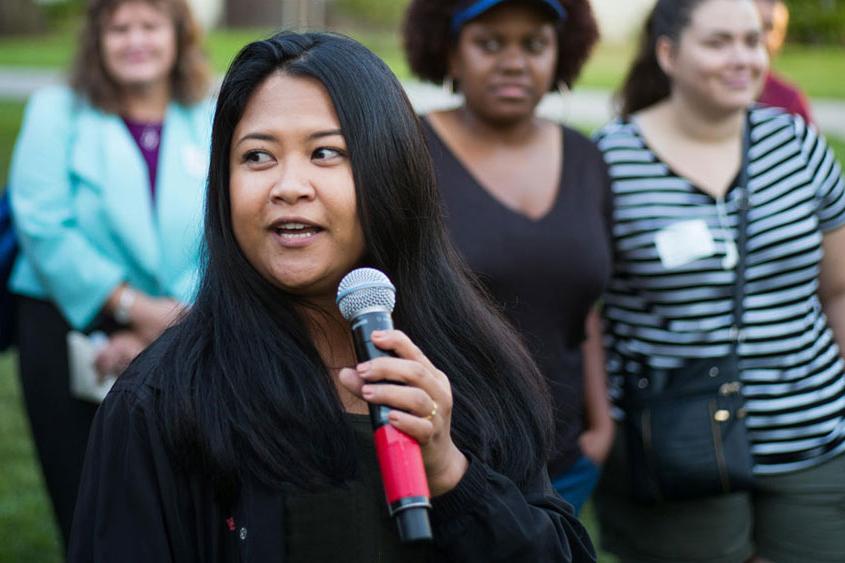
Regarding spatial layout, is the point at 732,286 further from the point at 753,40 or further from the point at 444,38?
the point at 444,38

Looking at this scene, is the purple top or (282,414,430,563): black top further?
the purple top

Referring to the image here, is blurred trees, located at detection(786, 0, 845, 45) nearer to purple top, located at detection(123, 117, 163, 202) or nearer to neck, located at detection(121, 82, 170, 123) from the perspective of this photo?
neck, located at detection(121, 82, 170, 123)

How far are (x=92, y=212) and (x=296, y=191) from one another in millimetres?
2366

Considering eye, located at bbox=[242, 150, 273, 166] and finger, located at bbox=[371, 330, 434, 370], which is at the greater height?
eye, located at bbox=[242, 150, 273, 166]

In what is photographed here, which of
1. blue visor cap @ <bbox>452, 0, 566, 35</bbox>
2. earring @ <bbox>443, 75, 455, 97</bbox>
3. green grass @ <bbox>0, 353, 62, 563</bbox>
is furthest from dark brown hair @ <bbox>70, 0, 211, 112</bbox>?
green grass @ <bbox>0, 353, 62, 563</bbox>

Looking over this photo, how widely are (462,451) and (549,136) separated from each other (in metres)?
1.84

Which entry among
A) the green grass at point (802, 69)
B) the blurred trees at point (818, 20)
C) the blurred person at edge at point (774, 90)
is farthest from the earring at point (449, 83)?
the blurred trees at point (818, 20)

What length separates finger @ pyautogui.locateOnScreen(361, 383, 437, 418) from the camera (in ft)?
5.92

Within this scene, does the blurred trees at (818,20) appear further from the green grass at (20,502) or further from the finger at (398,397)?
the finger at (398,397)

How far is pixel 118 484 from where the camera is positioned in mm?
2023

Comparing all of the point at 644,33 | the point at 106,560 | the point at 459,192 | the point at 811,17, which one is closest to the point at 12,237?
the point at 459,192

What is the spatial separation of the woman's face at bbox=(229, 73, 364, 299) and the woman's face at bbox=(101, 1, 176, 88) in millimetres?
2416

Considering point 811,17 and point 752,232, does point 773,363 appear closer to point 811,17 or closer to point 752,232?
point 752,232

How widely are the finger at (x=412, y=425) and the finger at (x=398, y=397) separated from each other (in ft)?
0.03
